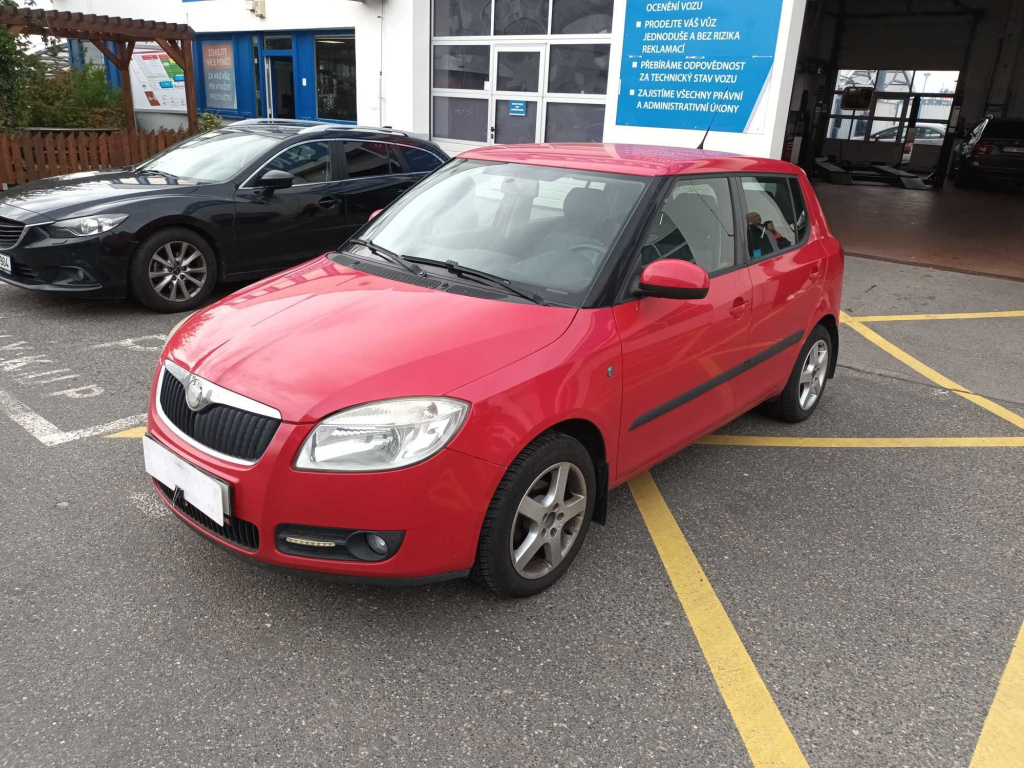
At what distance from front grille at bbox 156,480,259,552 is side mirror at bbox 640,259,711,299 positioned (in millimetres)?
1695

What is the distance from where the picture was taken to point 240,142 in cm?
719

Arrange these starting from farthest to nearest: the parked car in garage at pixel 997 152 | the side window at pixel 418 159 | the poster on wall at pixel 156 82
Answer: the parked car in garage at pixel 997 152 → the poster on wall at pixel 156 82 → the side window at pixel 418 159

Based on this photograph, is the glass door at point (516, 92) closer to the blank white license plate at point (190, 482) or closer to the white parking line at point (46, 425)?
the white parking line at point (46, 425)

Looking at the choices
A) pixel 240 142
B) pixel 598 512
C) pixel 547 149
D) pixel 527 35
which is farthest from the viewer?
pixel 527 35

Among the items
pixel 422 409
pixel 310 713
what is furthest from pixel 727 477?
pixel 310 713

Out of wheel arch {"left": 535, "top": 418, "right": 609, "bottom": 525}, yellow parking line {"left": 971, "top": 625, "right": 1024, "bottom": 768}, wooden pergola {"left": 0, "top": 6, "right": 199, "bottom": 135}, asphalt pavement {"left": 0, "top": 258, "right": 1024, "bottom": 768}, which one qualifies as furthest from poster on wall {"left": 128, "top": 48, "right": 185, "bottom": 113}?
yellow parking line {"left": 971, "top": 625, "right": 1024, "bottom": 768}

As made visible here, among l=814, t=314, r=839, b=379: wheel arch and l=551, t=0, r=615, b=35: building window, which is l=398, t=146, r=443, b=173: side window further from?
l=551, t=0, r=615, b=35: building window

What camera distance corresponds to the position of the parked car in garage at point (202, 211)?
597cm

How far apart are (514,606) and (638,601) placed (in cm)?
49

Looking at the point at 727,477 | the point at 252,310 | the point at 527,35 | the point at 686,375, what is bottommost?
the point at 727,477

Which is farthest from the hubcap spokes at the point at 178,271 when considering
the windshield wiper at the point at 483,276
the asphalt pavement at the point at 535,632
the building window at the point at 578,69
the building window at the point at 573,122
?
the building window at the point at 578,69

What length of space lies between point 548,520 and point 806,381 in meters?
2.54

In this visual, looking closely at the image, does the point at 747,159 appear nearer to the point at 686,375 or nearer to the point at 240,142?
the point at 686,375

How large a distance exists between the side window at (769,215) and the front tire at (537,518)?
5.46 feet
